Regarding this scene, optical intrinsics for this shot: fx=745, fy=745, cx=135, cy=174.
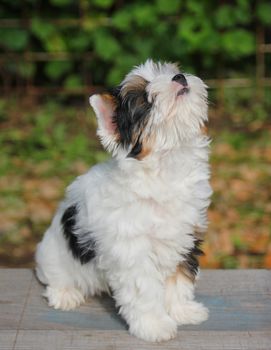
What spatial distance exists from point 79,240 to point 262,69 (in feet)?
15.2

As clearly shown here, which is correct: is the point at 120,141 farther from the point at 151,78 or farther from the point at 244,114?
the point at 244,114

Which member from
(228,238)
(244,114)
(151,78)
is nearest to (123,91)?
(151,78)

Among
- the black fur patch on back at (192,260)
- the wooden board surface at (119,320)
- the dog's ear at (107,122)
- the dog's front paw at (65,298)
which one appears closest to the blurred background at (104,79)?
the wooden board surface at (119,320)

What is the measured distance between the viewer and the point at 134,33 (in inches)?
299

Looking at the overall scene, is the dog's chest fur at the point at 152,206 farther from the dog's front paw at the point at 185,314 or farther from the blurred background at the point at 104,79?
the blurred background at the point at 104,79

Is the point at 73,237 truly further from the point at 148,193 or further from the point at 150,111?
the point at 150,111

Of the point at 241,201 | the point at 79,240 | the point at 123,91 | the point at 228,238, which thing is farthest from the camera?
the point at 241,201

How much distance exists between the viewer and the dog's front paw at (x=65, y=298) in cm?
407

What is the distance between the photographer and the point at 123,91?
11.6ft

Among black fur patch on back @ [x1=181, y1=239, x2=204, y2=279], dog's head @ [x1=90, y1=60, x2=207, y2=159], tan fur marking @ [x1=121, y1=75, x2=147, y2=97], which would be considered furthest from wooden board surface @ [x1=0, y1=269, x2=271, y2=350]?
tan fur marking @ [x1=121, y1=75, x2=147, y2=97]

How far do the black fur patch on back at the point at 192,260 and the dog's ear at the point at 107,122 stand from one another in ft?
2.23

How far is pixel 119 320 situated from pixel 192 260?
51cm

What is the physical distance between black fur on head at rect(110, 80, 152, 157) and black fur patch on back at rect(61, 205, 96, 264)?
1.90ft

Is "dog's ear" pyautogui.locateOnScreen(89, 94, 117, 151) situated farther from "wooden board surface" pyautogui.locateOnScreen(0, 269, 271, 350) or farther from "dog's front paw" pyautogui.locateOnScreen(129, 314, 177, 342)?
Result: "wooden board surface" pyautogui.locateOnScreen(0, 269, 271, 350)
